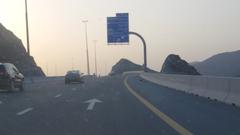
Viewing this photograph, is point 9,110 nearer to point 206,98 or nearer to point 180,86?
point 206,98

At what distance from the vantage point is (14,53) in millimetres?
106125

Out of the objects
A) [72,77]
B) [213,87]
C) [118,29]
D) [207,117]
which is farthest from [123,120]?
[118,29]

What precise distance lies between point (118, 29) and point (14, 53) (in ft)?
152

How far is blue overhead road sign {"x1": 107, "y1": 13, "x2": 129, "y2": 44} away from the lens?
62906mm

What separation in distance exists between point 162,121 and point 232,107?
5.06 m

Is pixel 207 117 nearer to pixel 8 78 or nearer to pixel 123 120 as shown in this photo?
pixel 123 120

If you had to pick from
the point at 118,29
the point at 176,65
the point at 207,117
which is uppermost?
the point at 118,29

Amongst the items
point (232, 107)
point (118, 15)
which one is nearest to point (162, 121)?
point (232, 107)

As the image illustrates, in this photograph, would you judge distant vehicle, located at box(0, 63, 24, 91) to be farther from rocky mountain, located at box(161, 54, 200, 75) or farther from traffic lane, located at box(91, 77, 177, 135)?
rocky mountain, located at box(161, 54, 200, 75)

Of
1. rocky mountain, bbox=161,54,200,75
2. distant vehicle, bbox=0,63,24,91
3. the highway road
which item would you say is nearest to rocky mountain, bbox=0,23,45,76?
rocky mountain, bbox=161,54,200,75

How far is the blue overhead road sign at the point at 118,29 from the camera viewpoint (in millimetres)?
62906

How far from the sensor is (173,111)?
18891 millimetres

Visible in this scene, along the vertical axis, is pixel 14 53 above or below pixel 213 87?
below

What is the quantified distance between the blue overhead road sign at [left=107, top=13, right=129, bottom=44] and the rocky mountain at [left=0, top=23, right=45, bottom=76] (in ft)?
130
